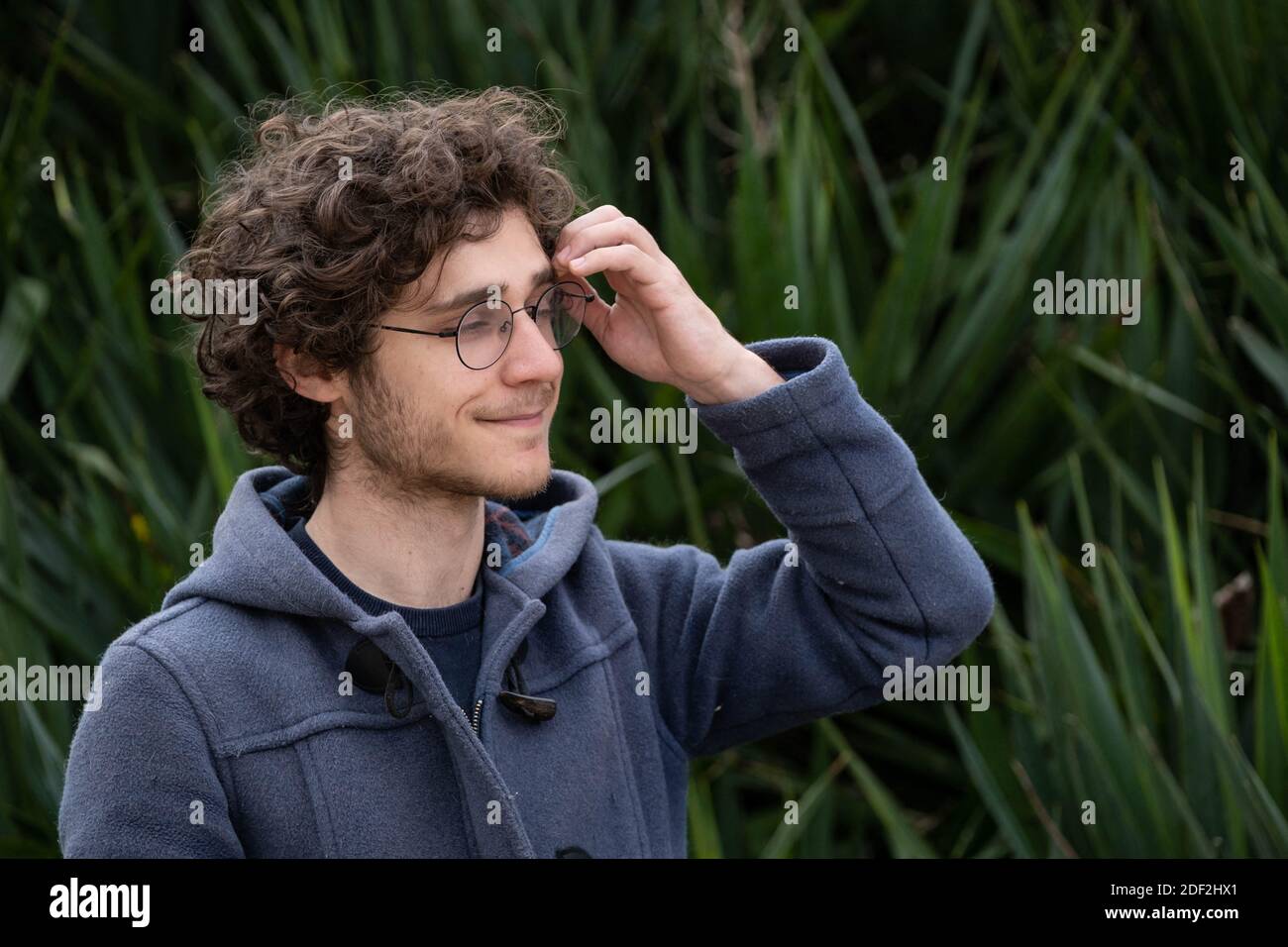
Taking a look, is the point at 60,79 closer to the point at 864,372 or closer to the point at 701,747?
the point at 864,372

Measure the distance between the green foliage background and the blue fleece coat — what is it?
0.53 metres

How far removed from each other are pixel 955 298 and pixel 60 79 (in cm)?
215

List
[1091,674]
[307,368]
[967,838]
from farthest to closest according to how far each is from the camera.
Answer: [967,838]
[1091,674]
[307,368]

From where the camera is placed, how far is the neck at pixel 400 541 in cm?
143

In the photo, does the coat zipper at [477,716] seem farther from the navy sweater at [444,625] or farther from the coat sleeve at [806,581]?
the coat sleeve at [806,581]

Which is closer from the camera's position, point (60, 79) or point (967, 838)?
point (967, 838)

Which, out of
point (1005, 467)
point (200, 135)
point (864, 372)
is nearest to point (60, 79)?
point (200, 135)

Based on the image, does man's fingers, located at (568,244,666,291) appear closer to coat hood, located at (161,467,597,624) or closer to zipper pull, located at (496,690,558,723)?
coat hood, located at (161,467,597,624)

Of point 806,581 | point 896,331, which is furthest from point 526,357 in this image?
point 896,331

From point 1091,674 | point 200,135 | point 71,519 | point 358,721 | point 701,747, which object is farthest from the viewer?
point 200,135

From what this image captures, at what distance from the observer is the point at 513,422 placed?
1.40 metres

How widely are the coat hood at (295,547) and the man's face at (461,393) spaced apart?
113mm

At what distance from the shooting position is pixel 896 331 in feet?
8.96

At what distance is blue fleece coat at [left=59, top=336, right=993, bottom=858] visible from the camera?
1.26 m
